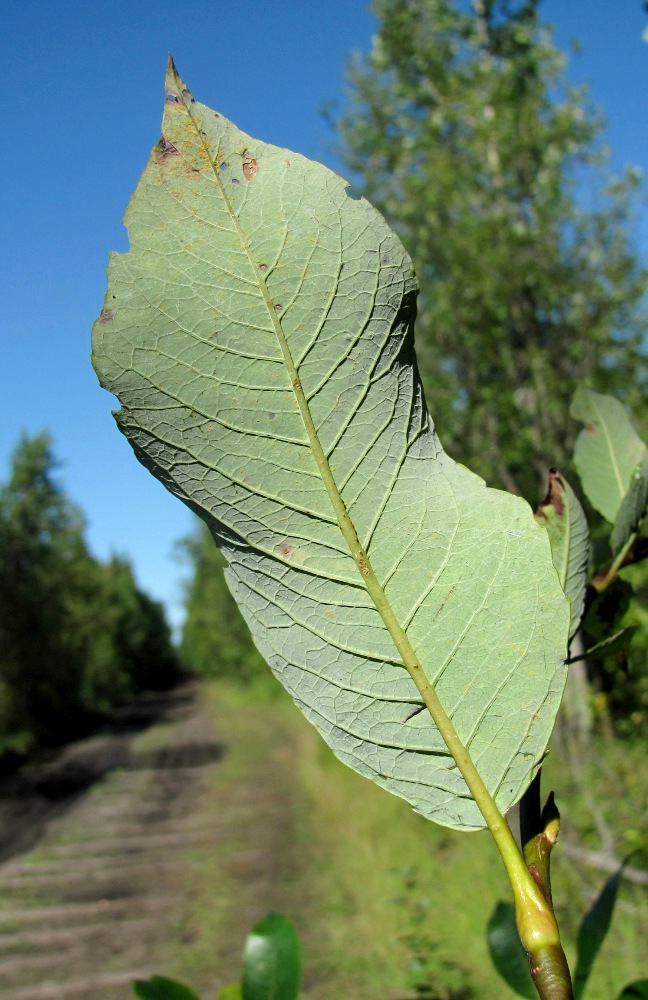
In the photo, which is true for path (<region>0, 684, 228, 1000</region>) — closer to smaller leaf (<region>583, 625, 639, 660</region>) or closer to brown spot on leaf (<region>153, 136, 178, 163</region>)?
smaller leaf (<region>583, 625, 639, 660</region>)

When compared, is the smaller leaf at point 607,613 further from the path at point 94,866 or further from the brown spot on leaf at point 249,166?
the path at point 94,866

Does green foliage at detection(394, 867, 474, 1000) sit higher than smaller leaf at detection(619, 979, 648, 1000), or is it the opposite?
smaller leaf at detection(619, 979, 648, 1000)

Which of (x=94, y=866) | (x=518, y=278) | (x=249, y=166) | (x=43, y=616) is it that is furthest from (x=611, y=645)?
(x=43, y=616)

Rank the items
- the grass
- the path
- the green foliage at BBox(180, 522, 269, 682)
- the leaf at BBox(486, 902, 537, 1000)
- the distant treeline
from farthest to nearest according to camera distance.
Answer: the green foliage at BBox(180, 522, 269, 682)
the distant treeline
the path
the grass
the leaf at BBox(486, 902, 537, 1000)

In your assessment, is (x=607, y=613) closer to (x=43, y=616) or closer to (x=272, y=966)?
(x=272, y=966)

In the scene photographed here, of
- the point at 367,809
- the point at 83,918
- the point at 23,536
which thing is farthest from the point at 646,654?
the point at 23,536

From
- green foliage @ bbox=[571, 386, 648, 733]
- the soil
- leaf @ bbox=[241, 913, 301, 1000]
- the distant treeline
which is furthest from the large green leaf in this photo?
the distant treeline
